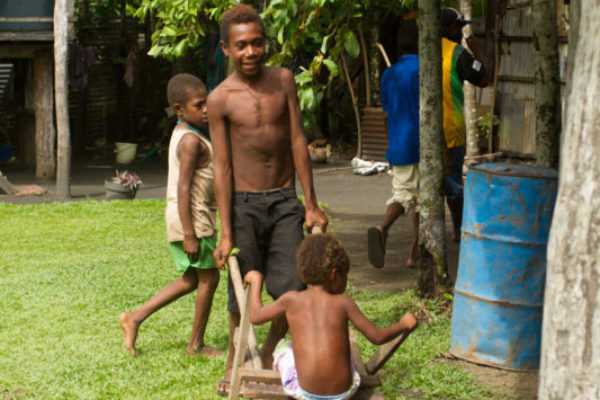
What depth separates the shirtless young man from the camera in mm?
4801

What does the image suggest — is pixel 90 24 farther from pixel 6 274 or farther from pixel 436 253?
pixel 436 253

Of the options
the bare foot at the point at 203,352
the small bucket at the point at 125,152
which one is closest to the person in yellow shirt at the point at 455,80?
the bare foot at the point at 203,352

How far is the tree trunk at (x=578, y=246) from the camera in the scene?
11.1ft

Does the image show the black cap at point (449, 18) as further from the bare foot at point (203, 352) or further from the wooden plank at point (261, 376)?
the wooden plank at point (261, 376)

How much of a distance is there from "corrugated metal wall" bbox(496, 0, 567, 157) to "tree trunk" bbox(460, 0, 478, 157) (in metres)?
1.09

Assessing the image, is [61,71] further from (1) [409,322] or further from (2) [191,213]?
(1) [409,322]

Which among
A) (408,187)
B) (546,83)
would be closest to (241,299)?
(546,83)

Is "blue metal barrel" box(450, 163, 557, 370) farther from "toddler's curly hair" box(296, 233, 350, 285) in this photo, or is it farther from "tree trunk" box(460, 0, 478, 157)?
"tree trunk" box(460, 0, 478, 157)

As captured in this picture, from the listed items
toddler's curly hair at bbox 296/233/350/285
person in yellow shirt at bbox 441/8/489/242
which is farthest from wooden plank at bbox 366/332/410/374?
person in yellow shirt at bbox 441/8/489/242

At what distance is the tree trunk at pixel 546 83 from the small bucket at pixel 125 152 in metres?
11.4

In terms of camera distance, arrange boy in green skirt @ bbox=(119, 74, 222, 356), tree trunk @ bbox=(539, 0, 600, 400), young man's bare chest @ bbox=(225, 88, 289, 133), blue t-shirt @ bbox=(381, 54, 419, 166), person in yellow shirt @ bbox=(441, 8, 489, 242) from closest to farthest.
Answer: tree trunk @ bbox=(539, 0, 600, 400) < young man's bare chest @ bbox=(225, 88, 289, 133) < boy in green skirt @ bbox=(119, 74, 222, 356) < person in yellow shirt @ bbox=(441, 8, 489, 242) < blue t-shirt @ bbox=(381, 54, 419, 166)

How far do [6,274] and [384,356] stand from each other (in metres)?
5.06

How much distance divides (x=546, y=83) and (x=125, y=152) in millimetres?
11602

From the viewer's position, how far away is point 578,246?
346cm
